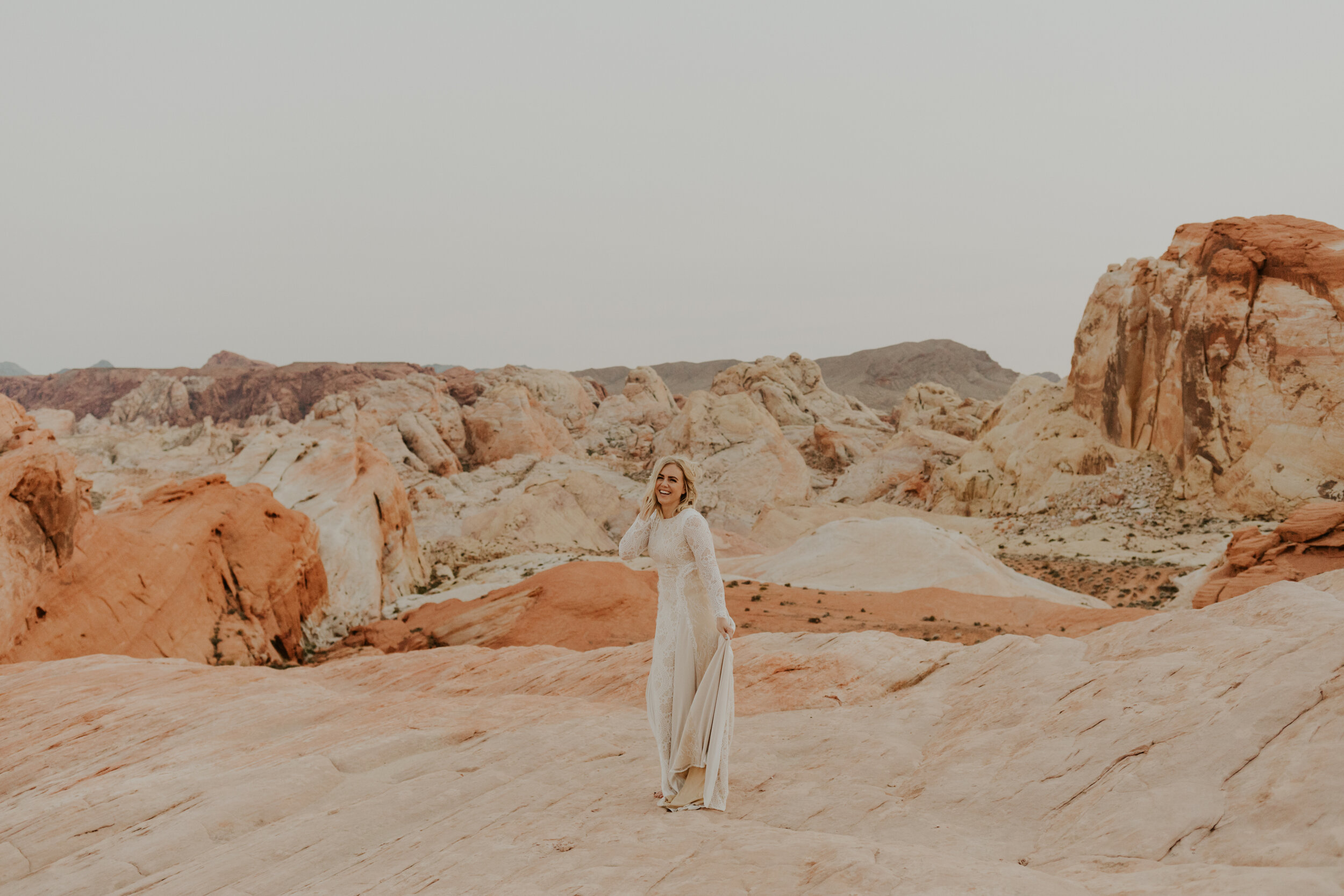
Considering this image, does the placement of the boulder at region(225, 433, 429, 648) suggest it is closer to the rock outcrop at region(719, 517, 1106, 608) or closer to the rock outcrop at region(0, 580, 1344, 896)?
the rock outcrop at region(719, 517, 1106, 608)

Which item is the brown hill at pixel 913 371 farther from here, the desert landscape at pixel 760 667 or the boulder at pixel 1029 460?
the desert landscape at pixel 760 667

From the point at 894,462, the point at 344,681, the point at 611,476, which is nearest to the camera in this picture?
the point at 344,681

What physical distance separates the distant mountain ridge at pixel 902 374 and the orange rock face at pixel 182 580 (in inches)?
5076

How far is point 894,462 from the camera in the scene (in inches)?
2290

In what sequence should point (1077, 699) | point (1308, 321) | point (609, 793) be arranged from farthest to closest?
point (1308, 321) → point (1077, 699) → point (609, 793)

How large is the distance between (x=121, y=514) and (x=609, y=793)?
18.0 m

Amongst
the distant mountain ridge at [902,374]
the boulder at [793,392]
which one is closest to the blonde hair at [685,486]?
the boulder at [793,392]

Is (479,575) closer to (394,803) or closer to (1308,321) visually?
(394,803)

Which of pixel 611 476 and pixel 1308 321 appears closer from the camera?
pixel 1308 321

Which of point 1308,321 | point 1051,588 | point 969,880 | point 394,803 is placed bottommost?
point 1051,588

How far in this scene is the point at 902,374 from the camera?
6270 inches

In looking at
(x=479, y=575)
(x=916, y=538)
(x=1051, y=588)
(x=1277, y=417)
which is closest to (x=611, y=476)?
(x=479, y=575)

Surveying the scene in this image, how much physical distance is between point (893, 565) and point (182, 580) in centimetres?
2100

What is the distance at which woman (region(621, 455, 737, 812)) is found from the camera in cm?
575
